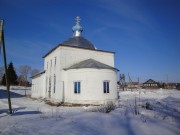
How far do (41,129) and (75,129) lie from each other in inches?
48.5

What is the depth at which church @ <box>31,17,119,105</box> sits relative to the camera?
1888cm

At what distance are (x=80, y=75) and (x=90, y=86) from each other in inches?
65.1

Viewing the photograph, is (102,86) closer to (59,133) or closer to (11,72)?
(59,133)

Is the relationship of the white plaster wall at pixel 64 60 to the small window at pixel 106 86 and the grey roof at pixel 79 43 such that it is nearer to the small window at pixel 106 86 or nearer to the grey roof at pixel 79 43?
the small window at pixel 106 86

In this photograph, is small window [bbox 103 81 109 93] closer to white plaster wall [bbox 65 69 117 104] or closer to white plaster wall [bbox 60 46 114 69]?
white plaster wall [bbox 65 69 117 104]

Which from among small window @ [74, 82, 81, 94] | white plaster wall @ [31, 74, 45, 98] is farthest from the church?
white plaster wall @ [31, 74, 45, 98]

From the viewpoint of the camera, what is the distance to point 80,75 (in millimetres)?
19281

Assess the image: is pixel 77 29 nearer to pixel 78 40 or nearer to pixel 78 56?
pixel 78 40

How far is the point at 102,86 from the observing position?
19.1 m

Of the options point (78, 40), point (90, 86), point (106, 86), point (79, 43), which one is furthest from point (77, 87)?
point (78, 40)

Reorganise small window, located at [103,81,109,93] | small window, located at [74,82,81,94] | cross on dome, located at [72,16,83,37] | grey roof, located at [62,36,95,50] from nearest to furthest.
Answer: small window, located at [74,82,81,94]
small window, located at [103,81,109,93]
grey roof, located at [62,36,95,50]
cross on dome, located at [72,16,83,37]

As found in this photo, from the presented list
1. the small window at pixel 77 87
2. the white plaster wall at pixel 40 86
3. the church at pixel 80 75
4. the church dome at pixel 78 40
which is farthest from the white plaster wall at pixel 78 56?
the white plaster wall at pixel 40 86

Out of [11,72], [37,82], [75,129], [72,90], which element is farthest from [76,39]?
[11,72]

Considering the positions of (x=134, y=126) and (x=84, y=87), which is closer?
(x=134, y=126)
